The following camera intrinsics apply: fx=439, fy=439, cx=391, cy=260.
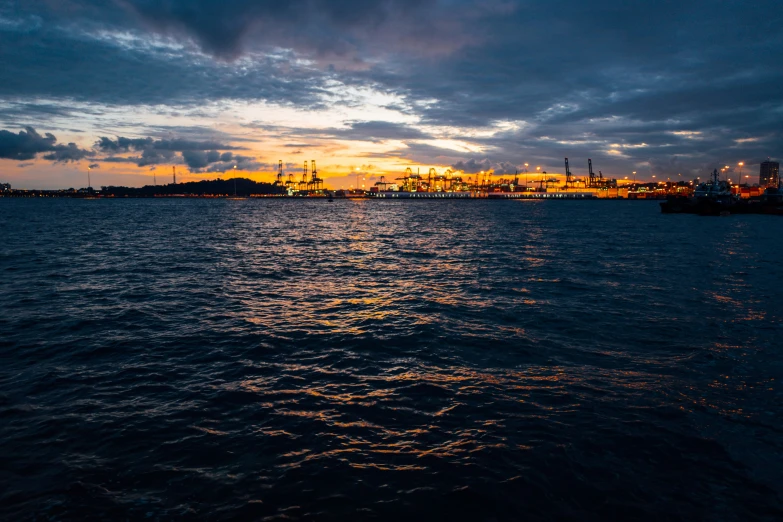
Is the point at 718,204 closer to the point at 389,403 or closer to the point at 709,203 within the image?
the point at 709,203

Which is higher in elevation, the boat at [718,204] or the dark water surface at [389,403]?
the boat at [718,204]

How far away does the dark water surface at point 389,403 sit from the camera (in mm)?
7391

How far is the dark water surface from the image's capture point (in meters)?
7.39

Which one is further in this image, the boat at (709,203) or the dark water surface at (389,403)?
the boat at (709,203)

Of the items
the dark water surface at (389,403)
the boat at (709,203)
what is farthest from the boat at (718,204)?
the dark water surface at (389,403)

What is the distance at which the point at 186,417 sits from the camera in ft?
32.8

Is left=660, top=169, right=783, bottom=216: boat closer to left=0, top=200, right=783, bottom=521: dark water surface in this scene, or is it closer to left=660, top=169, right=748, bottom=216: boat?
left=660, top=169, right=748, bottom=216: boat

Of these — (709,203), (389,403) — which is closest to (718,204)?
(709,203)

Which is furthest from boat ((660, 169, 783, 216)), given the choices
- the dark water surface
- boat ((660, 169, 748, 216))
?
the dark water surface

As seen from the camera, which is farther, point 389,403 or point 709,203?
point 709,203

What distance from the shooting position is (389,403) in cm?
1066

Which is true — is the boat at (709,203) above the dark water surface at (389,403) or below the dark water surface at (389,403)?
above

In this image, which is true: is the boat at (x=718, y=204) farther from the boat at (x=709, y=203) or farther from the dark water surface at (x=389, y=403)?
the dark water surface at (x=389, y=403)

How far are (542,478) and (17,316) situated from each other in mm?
21054
